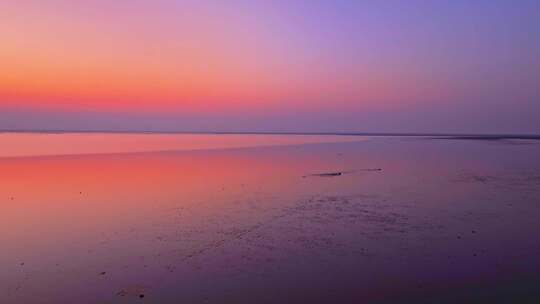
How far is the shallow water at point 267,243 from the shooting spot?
24.5 feet

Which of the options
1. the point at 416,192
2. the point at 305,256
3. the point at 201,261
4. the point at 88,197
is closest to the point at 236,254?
the point at 201,261

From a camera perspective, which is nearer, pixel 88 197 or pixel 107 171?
pixel 88 197

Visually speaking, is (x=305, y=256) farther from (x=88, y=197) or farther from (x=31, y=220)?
(x=88, y=197)

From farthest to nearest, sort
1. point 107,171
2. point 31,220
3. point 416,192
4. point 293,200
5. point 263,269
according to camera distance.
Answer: point 107,171, point 416,192, point 293,200, point 31,220, point 263,269

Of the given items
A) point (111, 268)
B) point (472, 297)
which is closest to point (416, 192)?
point (472, 297)

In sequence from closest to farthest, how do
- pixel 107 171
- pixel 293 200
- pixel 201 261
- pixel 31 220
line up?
pixel 201 261 < pixel 31 220 < pixel 293 200 < pixel 107 171

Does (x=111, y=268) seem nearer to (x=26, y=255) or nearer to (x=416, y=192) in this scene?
(x=26, y=255)

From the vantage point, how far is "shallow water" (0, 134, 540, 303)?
745cm

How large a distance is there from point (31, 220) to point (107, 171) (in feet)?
46.3

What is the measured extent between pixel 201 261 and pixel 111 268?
191cm

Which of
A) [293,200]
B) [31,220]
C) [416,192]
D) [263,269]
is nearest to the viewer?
[263,269]

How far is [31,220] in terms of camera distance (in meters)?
12.9

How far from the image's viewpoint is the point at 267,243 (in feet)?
34.8

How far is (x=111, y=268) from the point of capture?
866 cm
